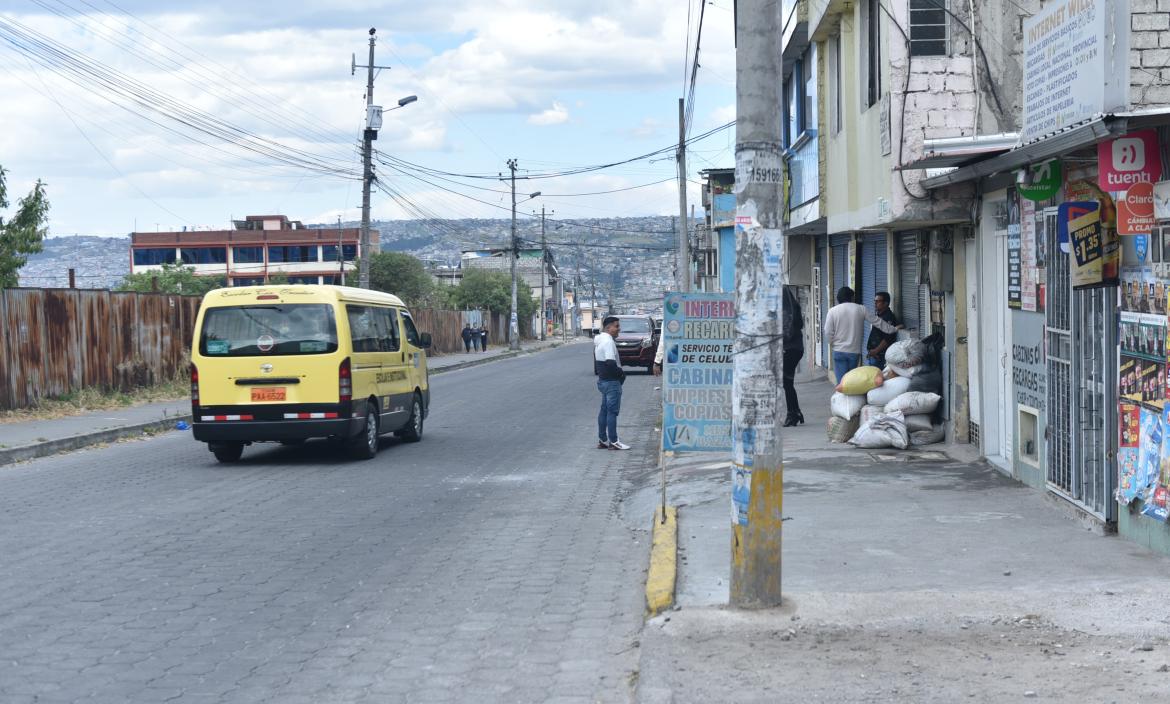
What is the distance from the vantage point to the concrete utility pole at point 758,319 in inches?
264

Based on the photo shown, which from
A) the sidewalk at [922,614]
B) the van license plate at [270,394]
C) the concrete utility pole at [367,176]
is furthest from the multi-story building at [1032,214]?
the concrete utility pole at [367,176]

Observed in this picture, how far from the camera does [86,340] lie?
24.1m

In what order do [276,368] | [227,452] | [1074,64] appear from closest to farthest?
[1074,64], [276,368], [227,452]

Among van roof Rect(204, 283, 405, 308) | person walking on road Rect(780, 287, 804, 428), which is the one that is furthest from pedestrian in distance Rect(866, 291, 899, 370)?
van roof Rect(204, 283, 405, 308)

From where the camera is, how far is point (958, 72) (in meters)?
13.2

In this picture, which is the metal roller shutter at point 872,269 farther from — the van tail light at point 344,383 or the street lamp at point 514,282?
the street lamp at point 514,282

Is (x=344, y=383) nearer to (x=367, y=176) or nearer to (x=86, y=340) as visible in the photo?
(x=86, y=340)

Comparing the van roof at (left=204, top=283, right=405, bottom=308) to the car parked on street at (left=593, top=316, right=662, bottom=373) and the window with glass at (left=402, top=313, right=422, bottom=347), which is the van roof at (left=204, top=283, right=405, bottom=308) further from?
the car parked on street at (left=593, top=316, right=662, bottom=373)

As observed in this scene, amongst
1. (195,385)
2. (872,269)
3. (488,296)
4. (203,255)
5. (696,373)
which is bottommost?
(195,385)

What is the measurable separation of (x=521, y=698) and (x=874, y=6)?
460 inches

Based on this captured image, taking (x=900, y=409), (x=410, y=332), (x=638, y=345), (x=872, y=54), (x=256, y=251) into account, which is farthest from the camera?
(x=256, y=251)

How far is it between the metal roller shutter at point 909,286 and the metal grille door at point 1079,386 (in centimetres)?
575

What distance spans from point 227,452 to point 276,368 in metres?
1.42

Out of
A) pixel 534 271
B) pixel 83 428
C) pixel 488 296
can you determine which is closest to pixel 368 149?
pixel 83 428
